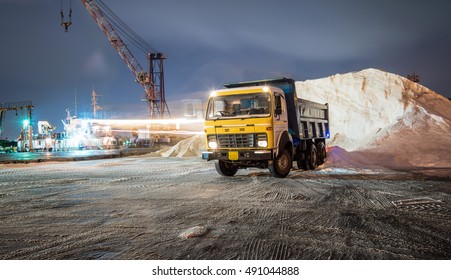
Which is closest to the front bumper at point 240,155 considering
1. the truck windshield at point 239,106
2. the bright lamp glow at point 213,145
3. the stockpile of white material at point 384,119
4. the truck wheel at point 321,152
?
the bright lamp glow at point 213,145

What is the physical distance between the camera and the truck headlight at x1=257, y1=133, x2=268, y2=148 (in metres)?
10.2

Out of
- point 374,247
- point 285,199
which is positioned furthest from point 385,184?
point 374,247

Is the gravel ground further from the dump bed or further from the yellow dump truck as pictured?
the dump bed

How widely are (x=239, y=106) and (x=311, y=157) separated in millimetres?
4495

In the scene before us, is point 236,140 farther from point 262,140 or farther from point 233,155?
point 262,140

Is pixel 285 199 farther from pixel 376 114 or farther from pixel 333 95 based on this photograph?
pixel 333 95

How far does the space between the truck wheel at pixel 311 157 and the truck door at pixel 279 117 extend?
272 centimetres

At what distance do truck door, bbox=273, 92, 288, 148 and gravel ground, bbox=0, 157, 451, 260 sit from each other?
5.40ft

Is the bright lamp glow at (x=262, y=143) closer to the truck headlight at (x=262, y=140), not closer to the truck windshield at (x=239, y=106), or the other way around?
the truck headlight at (x=262, y=140)

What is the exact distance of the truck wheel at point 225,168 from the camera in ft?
39.0

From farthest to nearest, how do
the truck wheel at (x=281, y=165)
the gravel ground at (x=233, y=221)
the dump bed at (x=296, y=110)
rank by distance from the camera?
1. the dump bed at (x=296, y=110)
2. the truck wheel at (x=281, y=165)
3. the gravel ground at (x=233, y=221)

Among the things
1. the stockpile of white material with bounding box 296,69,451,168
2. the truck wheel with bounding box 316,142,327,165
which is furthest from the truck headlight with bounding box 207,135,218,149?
the stockpile of white material with bounding box 296,69,451,168

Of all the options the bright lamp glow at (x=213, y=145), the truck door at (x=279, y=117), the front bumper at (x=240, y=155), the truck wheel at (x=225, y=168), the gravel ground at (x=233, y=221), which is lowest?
the gravel ground at (x=233, y=221)
